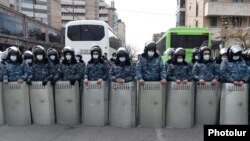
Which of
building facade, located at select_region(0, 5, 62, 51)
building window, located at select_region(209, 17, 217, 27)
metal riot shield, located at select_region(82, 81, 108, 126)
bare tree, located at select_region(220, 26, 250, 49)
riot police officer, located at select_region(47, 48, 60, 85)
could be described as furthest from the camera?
building window, located at select_region(209, 17, 217, 27)

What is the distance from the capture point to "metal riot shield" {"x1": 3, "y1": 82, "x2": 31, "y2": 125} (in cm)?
659

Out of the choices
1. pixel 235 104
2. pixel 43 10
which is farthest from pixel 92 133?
pixel 43 10

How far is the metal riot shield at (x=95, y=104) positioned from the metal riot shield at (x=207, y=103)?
2.04 meters

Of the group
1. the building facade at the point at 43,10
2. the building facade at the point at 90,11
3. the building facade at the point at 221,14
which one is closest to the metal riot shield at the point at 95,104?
the building facade at the point at 221,14

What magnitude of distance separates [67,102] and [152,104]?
192 cm

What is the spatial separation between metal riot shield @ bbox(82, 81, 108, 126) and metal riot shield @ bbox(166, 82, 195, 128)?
1.40 meters

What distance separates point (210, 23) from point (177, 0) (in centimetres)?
1665

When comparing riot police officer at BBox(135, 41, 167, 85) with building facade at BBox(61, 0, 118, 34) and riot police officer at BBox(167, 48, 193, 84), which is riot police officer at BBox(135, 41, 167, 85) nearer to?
riot police officer at BBox(167, 48, 193, 84)

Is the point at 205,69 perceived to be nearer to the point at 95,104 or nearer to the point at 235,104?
the point at 235,104

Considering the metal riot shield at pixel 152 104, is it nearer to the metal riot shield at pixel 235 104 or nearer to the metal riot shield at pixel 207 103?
the metal riot shield at pixel 207 103

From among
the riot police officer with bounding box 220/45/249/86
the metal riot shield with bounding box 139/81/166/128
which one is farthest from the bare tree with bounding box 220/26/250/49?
the metal riot shield with bounding box 139/81/166/128

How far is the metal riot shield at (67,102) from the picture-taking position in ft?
21.7

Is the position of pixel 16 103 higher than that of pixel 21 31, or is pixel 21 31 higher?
pixel 21 31

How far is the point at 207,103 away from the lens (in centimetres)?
645
